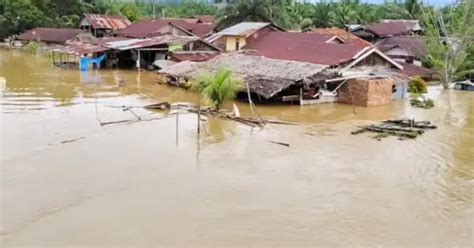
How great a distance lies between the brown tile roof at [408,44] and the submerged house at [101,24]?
24139mm

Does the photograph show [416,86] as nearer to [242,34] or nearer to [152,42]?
[242,34]

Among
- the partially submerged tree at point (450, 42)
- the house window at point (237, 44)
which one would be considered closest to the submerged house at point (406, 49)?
the partially submerged tree at point (450, 42)

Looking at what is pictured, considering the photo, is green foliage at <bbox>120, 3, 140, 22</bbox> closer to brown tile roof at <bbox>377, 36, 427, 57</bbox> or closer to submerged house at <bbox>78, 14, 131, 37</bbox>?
submerged house at <bbox>78, 14, 131, 37</bbox>

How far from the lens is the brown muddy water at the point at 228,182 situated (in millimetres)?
8539

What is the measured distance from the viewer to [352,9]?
49.3 m

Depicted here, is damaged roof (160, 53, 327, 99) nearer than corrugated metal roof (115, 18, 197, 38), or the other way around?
damaged roof (160, 53, 327, 99)

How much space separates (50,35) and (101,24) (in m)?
4.38

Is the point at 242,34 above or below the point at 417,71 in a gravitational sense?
above

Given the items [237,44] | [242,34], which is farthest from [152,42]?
[242,34]

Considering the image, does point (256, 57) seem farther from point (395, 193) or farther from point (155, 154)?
point (395, 193)

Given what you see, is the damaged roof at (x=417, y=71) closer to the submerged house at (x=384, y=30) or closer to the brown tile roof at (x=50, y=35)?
the submerged house at (x=384, y=30)

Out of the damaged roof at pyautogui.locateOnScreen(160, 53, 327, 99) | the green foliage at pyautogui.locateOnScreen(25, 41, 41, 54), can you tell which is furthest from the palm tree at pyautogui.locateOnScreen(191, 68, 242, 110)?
the green foliage at pyautogui.locateOnScreen(25, 41, 41, 54)

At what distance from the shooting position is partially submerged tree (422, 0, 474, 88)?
23609 mm

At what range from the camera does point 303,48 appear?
23.7m
